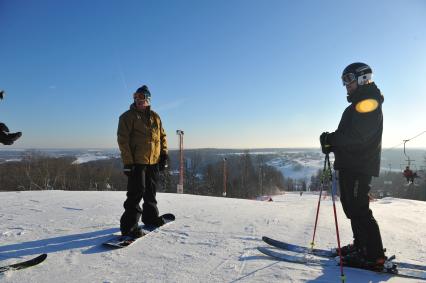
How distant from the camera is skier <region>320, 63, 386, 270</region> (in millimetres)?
3461

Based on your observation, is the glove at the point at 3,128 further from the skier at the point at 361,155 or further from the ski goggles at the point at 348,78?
the ski goggles at the point at 348,78

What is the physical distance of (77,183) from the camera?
171 ft

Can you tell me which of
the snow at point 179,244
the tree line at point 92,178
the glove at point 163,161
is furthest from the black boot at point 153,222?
the tree line at point 92,178

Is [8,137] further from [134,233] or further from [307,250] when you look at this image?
[307,250]

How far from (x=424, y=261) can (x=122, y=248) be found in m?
3.45

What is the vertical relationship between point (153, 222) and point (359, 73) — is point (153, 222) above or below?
below

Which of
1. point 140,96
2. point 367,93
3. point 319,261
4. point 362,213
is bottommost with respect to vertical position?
point 319,261

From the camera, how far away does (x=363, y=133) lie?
3.46m

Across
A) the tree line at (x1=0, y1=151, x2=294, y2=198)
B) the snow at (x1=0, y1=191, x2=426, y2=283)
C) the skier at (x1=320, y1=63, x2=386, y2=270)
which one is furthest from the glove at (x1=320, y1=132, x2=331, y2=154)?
the tree line at (x1=0, y1=151, x2=294, y2=198)

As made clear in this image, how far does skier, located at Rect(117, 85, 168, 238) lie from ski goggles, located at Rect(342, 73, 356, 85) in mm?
2569

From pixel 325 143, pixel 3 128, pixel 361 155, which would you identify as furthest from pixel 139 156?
pixel 361 155

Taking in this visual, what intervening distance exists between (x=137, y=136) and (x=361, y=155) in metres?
2.81

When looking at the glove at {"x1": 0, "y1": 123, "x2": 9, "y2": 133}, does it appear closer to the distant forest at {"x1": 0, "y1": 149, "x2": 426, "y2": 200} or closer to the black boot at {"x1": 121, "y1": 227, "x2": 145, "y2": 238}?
the black boot at {"x1": 121, "y1": 227, "x2": 145, "y2": 238}

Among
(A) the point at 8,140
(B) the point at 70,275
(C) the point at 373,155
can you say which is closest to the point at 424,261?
(C) the point at 373,155
